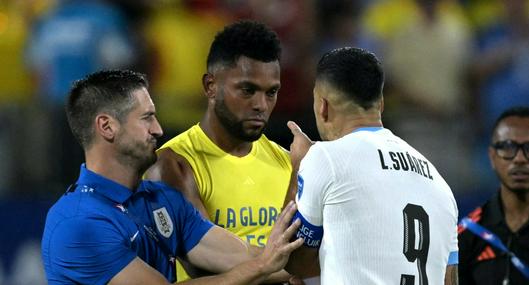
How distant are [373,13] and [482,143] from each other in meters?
1.74

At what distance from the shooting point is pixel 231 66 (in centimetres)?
586

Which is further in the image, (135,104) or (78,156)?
(78,156)

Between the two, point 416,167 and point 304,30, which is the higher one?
point 304,30

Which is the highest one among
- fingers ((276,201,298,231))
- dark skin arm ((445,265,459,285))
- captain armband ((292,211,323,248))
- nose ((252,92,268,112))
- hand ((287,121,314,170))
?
nose ((252,92,268,112))

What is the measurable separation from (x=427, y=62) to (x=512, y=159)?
9.09 ft

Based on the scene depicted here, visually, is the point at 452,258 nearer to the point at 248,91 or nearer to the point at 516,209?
the point at 248,91

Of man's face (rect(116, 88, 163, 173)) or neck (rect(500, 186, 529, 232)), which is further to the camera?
neck (rect(500, 186, 529, 232))

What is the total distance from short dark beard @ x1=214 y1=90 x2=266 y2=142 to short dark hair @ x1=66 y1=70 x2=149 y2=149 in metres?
0.81

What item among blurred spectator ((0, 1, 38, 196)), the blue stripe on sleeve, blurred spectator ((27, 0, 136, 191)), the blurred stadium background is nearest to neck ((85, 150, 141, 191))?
the blue stripe on sleeve

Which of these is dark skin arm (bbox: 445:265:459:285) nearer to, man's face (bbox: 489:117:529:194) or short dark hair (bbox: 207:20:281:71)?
short dark hair (bbox: 207:20:281:71)

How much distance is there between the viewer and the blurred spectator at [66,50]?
9.11m

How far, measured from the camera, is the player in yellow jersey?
5.72 metres

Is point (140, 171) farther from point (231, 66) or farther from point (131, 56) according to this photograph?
point (131, 56)

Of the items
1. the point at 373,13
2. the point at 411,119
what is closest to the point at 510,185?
the point at 411,119
